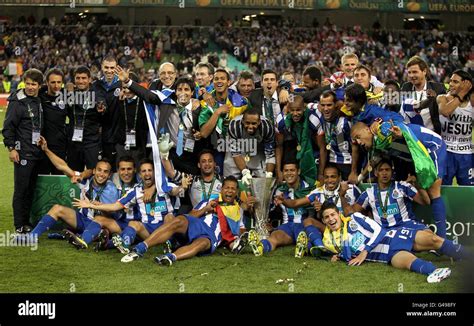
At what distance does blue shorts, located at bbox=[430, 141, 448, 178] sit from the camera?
7633mm

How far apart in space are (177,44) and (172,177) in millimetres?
24895

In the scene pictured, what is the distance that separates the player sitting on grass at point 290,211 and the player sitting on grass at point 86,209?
1.60 meters

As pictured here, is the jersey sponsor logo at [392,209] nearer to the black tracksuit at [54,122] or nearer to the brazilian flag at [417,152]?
the brazilian flag at [417,152]

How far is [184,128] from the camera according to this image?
27.4 ft

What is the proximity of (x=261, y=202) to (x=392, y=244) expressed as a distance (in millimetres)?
1469

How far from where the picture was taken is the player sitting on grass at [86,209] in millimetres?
8031

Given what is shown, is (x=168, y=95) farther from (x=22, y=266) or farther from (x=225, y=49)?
(x=225, y=49)

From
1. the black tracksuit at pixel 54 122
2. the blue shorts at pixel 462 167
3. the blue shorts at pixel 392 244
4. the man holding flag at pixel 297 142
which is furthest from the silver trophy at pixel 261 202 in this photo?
the black tracksuit at pixel 54 122

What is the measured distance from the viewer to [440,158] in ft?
25.3

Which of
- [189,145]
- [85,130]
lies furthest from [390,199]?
[85,130]

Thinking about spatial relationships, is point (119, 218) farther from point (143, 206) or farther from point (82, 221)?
point (82, 221)

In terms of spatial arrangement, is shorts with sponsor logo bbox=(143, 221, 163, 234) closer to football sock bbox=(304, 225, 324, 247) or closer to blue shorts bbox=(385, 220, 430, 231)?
football sock bbox=(304, 225, 324, 247)

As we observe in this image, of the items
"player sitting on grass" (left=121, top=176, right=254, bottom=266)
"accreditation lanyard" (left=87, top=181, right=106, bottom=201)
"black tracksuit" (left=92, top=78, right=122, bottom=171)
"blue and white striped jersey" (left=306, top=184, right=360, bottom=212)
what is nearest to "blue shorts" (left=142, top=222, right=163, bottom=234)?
"player sitting on grass" (left=121, top=176, right=254, bottom=266)

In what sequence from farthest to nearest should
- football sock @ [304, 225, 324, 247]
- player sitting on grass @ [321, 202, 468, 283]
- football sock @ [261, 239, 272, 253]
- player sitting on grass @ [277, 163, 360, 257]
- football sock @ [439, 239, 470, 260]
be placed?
football sock @ [261, 239, 272, 253], player sitting on grass @ [277, 163, 360, 257], football sock @ [304, 225, 324, 247], player sitting on grass @ [321, 202, 468, 283], football sock @ [439, 239, 470, 260]
